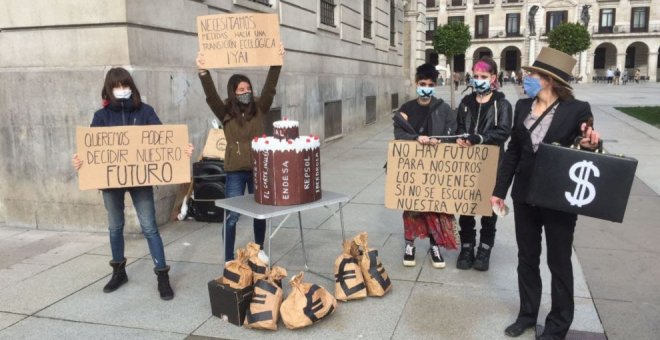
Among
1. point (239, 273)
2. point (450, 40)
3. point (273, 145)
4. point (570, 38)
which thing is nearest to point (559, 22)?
point (570, 38)

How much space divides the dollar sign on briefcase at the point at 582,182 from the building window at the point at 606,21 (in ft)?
241

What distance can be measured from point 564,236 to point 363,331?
148 centimetres

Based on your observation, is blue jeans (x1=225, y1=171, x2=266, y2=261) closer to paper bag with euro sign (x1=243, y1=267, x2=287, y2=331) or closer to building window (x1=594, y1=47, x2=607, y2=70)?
paper bag with euro sign (x1=243, y1=267, x2=287, y2=331)

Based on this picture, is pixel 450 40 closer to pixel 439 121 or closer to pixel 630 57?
pixel 439 121

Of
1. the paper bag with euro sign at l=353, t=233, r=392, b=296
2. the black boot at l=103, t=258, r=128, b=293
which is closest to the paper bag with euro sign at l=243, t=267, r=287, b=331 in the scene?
the paper bag with euro sign at l=353, t=233, r=392, b=296

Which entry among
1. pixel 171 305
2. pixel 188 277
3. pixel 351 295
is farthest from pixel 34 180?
pixel 351 295

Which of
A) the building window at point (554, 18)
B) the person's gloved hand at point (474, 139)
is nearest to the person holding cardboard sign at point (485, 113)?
the person's gloved hand at point (474, 139)

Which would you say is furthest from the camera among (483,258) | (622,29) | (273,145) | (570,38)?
(622,29)

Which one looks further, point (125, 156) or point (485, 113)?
point (485, 113)

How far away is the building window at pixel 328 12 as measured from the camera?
45.8ft

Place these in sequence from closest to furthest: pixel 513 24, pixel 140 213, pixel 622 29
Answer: pixel 140 213 < pixel 622 29 < pixel 513 24

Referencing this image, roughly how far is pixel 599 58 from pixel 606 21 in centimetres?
525

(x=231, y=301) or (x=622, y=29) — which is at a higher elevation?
(x=622, y=29)

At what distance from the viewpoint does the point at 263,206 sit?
4371mm
